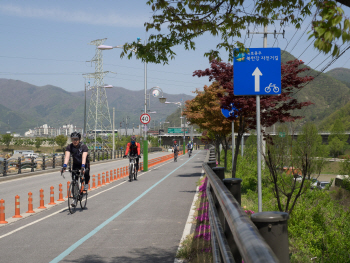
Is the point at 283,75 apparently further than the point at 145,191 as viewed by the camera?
No

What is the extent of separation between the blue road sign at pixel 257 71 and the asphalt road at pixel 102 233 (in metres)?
2.96

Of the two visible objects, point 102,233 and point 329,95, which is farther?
point 329,95

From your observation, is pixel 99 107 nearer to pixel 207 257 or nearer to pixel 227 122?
pixel 227 122

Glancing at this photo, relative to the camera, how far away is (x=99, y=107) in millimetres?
79188

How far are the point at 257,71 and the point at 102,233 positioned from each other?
4.28 m

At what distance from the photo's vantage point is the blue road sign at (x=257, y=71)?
670cm

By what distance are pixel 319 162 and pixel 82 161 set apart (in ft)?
20.2

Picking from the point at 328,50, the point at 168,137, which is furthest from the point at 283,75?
the point at 168,137

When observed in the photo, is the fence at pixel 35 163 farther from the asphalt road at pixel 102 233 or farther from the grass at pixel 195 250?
the grass at pixel 195 250

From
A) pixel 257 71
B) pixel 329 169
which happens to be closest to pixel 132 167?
pixel 329 169

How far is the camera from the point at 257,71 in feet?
22.4

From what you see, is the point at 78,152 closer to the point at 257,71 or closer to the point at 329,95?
the point at 257,71

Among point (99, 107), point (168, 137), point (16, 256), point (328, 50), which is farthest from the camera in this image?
point (168, 137)

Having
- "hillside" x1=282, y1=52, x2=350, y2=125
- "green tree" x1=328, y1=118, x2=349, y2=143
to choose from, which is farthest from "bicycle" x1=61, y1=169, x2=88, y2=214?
"hillside" x1=282, y1=52, x2=350, y2=125
